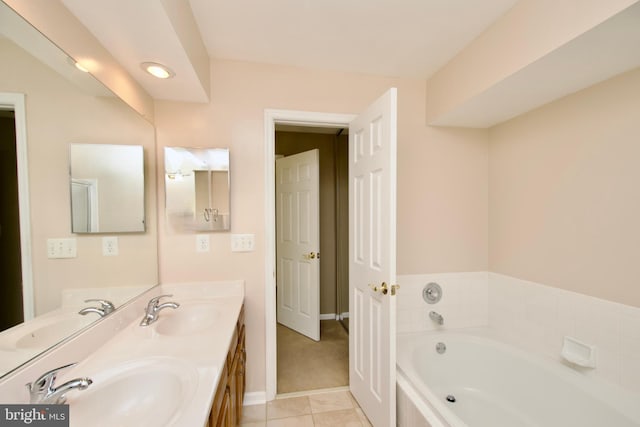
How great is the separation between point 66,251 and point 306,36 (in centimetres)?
160

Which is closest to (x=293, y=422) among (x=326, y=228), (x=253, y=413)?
(x=253, y=413)

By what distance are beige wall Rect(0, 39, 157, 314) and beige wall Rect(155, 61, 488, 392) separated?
0.42 metres

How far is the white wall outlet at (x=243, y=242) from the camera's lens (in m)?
1.75

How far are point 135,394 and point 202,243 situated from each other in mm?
965

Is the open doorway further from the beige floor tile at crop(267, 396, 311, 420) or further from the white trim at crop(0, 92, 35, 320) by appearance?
the white trim at crop(0, 92, 35, 320)

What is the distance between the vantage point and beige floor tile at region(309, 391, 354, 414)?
1.74 metres

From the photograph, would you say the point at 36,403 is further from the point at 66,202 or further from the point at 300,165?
the point at 300,165

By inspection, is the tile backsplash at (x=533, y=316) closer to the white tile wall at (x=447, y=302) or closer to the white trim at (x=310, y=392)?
the white tile wall at (x=447, y=302)

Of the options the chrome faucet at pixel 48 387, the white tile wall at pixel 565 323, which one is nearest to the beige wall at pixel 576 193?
the white tile wall at pixel 565 323

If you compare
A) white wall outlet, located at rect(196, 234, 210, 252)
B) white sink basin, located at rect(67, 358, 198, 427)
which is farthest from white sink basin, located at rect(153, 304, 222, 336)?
white sink basin, located at rect(67, 358, 198, 427)

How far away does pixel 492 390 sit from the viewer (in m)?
1.71

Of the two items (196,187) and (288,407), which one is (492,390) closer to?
(288,407)

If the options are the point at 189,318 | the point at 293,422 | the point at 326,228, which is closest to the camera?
the point at 189,318

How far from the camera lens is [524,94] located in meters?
1.46
